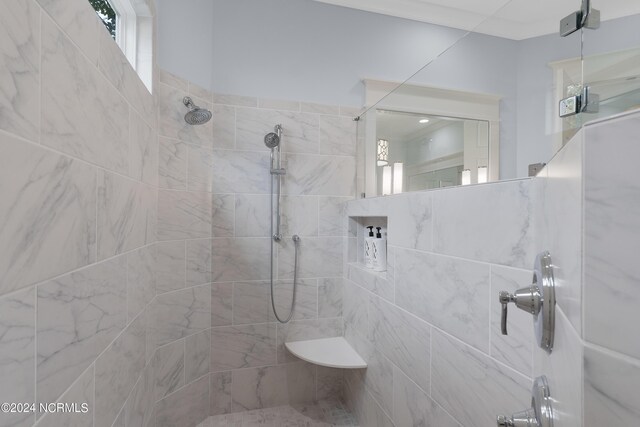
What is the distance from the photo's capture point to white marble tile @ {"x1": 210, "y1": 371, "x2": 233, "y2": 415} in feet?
5.98

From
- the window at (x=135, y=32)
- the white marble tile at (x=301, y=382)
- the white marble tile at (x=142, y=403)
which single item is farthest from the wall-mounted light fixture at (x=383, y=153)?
the white marble tile at (x=142, y=403)

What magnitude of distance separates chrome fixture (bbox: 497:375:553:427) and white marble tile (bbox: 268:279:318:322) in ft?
4.86

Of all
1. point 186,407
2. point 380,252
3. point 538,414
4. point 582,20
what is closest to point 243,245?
point 380,252

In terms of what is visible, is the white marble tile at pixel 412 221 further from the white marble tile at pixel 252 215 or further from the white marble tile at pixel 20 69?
the white marble tile at pixel 20 69

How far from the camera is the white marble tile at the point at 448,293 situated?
88cm

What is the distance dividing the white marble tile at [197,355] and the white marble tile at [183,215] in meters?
0.59

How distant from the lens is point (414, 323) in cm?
119

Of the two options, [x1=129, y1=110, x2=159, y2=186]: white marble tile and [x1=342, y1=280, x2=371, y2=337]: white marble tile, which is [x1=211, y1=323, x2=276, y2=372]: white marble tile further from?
[x1=129, y1=110, x2=159, y2=186]: white marble tile

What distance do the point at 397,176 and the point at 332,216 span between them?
0.65 m

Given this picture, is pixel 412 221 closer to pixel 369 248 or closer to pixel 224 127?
pixel 369 248

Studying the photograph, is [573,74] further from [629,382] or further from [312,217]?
[312,217]

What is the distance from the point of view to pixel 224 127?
1835 millimetres

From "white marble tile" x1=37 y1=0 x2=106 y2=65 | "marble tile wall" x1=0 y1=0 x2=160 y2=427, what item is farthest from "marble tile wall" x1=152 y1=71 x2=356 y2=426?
"white marble tile" x1=37 y1=0 x2=106 y2=65

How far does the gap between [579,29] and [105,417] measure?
4.75ft
